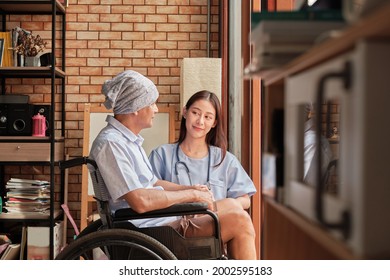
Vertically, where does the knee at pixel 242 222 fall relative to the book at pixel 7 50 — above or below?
below

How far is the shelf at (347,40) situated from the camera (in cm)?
48

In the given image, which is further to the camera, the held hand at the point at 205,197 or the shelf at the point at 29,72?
the shelf at the point at 29,72

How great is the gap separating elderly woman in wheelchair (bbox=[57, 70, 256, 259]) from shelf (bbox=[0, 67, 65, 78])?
136 cm

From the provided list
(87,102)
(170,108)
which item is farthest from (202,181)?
(87,102)

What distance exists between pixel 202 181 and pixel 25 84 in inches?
66.0

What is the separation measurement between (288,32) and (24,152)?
2.86 m

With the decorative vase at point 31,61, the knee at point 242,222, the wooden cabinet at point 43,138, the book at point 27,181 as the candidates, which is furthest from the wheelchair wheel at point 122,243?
the decorative vase at point 31,61

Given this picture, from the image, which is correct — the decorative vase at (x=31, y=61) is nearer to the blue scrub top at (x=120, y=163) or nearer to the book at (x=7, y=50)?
the book at (x=7, y=50)

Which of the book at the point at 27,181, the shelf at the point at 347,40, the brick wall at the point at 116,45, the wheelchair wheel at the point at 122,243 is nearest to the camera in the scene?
the shelf at the point at 347,40

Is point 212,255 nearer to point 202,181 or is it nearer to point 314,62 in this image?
point 202,181

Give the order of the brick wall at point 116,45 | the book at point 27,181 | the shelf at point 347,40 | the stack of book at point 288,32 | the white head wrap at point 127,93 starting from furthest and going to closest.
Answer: the brick wall at point 116,45, the book at point 27,181, the white head wrap at point 127,93, the stack of book at point 288,32, the shelf at point 347,40

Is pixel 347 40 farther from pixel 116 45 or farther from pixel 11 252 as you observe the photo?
pixel 116 45

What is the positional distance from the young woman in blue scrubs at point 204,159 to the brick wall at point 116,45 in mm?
1120

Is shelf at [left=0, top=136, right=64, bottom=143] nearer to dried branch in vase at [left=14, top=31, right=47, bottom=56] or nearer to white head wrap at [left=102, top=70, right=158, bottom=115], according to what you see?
dried branch in vase at [left=14, top=31, right=47, bottom=56]
